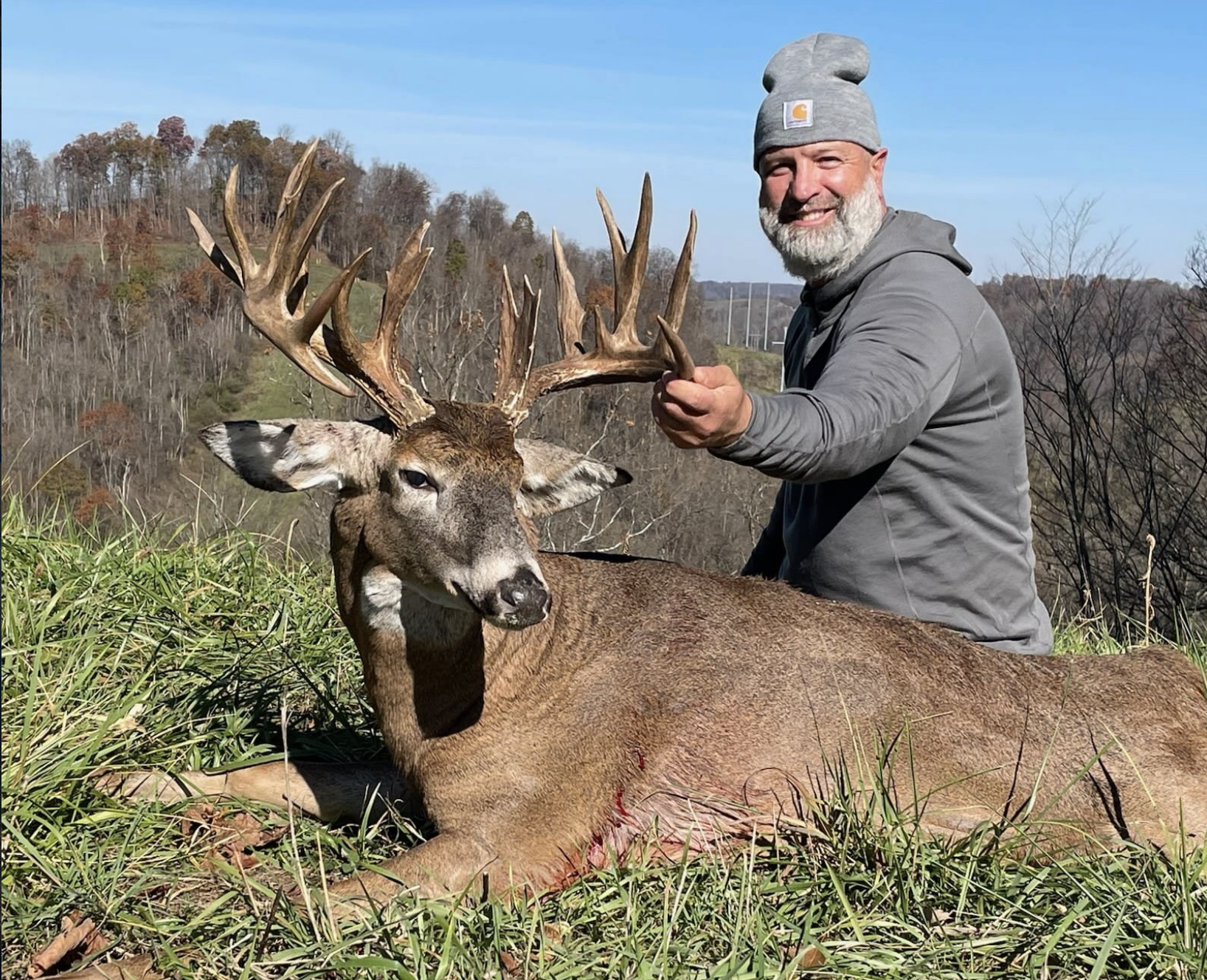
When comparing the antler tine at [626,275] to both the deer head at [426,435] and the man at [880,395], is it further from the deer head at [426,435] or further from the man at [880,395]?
the man at [880,395]

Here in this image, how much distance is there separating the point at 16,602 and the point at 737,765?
2.99 meters

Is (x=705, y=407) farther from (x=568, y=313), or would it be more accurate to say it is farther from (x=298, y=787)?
(x=298, y=787)

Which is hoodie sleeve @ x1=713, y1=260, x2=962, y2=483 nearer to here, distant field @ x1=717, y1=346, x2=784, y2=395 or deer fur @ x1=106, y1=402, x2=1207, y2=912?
deer fur @ x1=106, y1=402, x2=1207, y2=912

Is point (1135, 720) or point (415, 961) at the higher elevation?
point (1135, 720)

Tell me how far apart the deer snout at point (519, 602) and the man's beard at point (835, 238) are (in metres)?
2.03

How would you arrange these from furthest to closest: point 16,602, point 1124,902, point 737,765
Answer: point 16,602 < point 737,765 < point 1124,902

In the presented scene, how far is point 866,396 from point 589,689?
4.05 feet

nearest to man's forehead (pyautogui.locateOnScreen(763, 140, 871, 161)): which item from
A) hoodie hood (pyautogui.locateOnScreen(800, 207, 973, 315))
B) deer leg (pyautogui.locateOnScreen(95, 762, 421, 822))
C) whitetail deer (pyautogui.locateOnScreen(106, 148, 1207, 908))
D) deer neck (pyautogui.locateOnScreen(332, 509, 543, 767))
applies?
hoodie hood (pyautogui.locateOnScreen(800, 207, 973, 315))

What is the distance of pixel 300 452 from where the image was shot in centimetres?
374

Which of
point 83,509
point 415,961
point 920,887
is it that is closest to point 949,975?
point 920,887

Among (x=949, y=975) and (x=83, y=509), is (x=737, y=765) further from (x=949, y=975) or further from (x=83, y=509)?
(x=83, y=509)

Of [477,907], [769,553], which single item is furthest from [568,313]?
[477,907]

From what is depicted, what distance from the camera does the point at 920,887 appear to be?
3100 mm

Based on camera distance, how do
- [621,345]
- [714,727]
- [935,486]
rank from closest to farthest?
[714,727], [621,345], [935,486]
